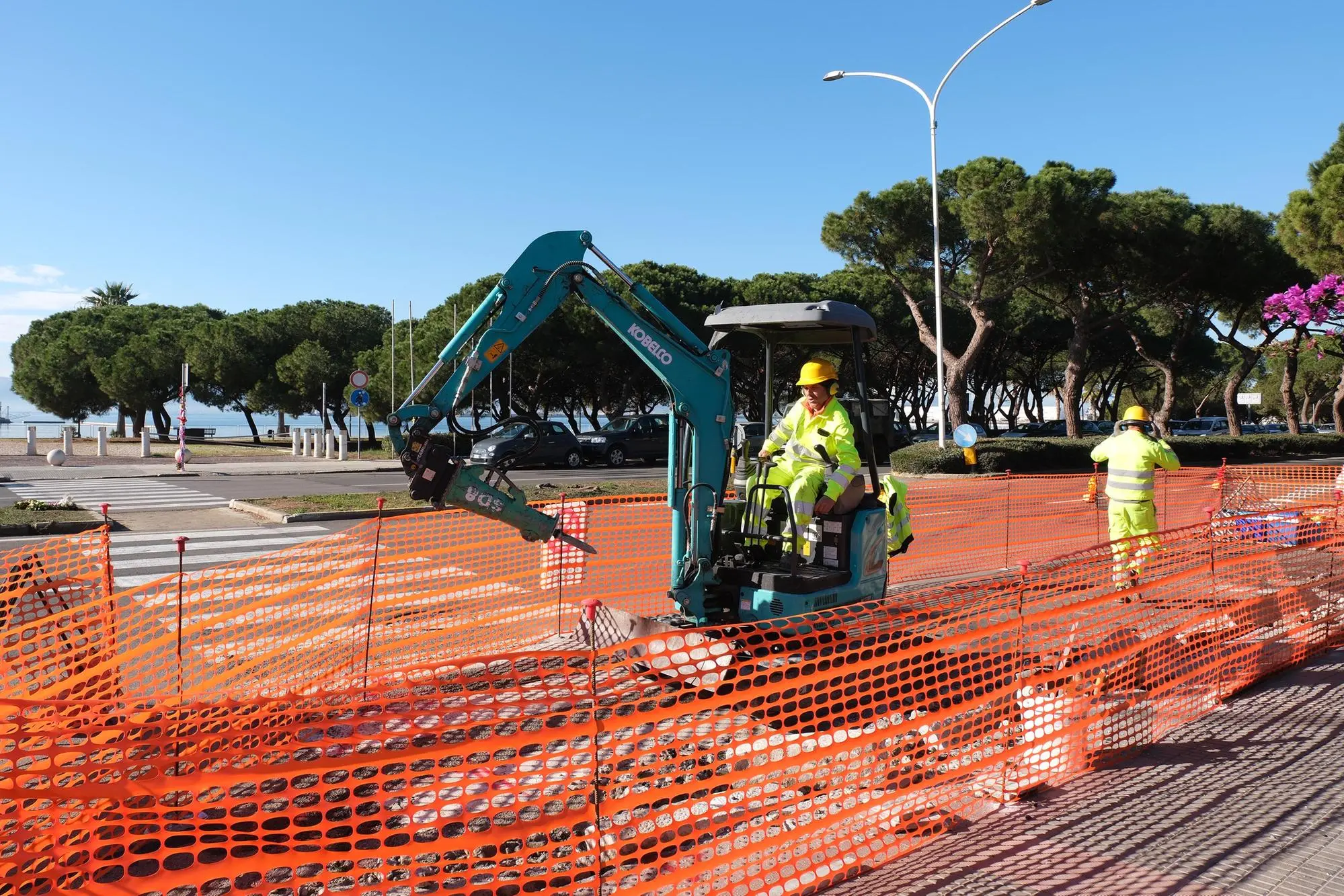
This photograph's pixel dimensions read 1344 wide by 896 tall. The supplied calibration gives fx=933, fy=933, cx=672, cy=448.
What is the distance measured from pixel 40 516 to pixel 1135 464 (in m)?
14.0

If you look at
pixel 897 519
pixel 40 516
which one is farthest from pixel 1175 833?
pixel 40 516

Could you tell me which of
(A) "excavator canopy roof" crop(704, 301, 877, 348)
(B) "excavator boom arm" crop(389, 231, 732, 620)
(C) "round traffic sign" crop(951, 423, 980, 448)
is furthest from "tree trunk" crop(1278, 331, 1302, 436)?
(B) "excavator boom arm" crop(389, 231, 732, 620)

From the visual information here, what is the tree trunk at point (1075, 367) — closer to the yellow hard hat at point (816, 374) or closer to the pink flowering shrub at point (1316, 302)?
the pink flowering shrub at point (1316, 302)

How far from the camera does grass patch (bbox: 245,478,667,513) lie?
15.1m

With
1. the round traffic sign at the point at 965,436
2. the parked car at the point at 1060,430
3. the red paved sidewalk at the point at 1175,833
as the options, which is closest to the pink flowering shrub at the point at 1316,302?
the round traffic sign at the point at 965,436

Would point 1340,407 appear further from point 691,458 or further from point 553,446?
point 691,458

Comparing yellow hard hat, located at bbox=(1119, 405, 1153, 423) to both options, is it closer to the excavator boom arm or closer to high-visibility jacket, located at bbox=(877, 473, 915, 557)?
high-visibility jacket, located at bbox=(877, 473, 915, 557)

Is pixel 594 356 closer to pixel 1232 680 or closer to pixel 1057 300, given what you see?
pixel 1057 300

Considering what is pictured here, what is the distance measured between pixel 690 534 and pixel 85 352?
55.5 meters

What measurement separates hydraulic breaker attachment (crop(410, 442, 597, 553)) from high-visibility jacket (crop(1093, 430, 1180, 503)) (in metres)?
4.34

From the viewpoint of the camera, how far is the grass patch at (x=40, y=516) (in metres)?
12.8

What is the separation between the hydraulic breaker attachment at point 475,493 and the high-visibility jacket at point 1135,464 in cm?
434

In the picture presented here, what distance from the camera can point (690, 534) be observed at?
564 centimetres

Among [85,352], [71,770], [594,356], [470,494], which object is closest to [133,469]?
[594,356]
